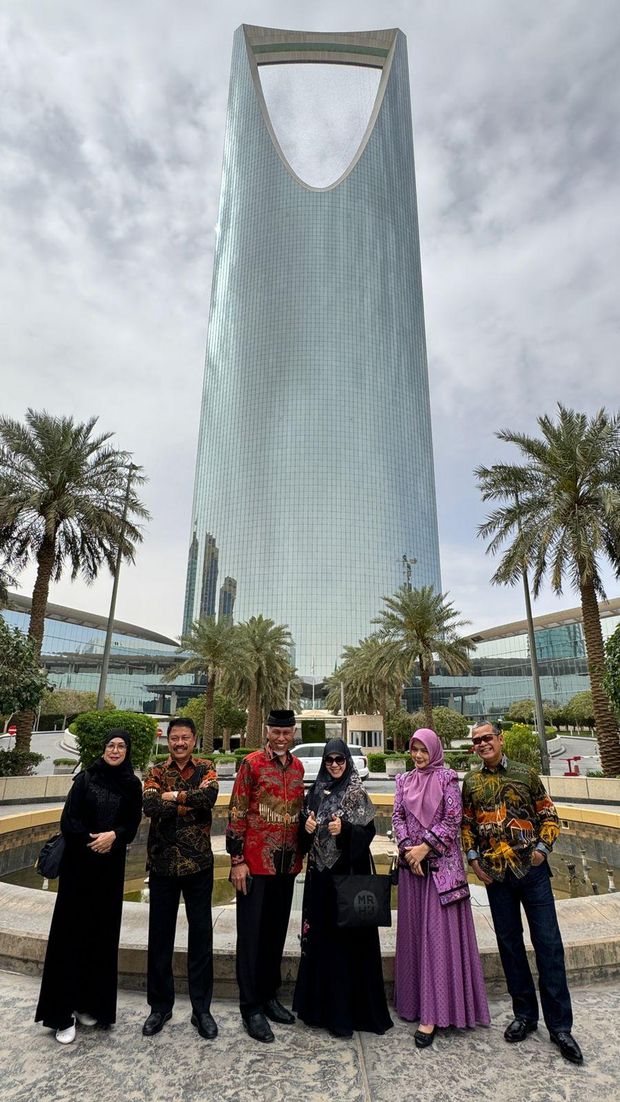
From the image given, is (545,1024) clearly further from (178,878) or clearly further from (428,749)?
(178,878)

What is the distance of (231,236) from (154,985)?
426 feet

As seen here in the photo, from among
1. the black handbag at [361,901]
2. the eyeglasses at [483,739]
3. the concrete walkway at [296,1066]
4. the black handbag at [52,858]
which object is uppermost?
the eyeglasses at [483,739]

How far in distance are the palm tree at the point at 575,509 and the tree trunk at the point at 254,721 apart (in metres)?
20.8

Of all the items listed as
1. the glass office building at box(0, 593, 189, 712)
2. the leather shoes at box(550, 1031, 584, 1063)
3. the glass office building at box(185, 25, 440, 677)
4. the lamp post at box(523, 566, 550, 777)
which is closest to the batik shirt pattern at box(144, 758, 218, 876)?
the leather shoes at box(550, 1031, 584, 1063)

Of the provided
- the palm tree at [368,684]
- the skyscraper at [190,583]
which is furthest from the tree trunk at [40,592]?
the skyscraper at [190,583]

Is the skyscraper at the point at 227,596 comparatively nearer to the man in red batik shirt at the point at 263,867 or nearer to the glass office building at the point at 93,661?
the glass office building at the point at 93,661

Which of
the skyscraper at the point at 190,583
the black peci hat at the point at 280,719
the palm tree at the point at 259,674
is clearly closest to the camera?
the black peci hat at the point at 280,719

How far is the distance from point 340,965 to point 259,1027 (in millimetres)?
595

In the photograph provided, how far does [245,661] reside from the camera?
30984mm

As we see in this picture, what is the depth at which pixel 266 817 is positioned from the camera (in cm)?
363

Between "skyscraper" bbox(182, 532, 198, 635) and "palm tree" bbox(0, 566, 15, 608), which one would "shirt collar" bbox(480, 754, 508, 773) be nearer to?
"palm tree" bbox(0, 566, 15, 608)

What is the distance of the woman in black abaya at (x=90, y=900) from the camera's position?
10.7ft

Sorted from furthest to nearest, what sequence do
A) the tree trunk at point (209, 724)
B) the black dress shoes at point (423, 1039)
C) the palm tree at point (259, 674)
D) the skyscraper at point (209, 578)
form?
the skyscraper at point (209, 578), the palm tree at point (259, 674), the tree trunk at point (209, 724), the black dress shoes at point (423, 1039)

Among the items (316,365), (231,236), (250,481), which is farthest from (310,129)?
(250,481)
